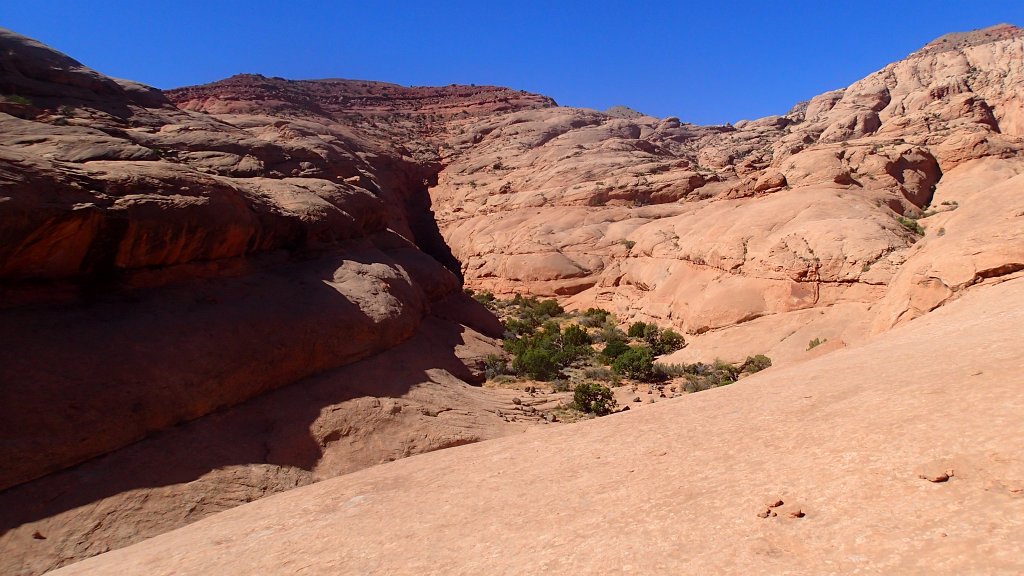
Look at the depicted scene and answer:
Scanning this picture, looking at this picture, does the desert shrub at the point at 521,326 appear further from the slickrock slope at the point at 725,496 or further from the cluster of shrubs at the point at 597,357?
the slickrock slope at the point at 725,496

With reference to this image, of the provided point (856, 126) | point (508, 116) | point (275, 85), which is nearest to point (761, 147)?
point (856, 126)

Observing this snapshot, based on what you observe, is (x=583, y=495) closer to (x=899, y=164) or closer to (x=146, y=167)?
(x=146, y=167)

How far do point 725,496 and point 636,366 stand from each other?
13785 millimetres

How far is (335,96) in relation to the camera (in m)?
80.9

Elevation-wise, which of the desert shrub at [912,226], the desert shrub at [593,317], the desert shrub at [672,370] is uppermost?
the desert shrub at [912,226]

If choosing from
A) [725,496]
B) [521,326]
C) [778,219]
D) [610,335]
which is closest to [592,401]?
[610,335]

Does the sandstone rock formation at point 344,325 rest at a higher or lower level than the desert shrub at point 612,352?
higher

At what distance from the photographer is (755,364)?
54.2 ft

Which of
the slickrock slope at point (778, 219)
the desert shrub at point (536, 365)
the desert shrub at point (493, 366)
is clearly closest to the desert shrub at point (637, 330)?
the slickrock slope at point (778, 219)

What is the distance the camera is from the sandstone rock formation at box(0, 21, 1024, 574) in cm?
551

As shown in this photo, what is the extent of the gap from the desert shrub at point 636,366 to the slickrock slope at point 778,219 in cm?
238

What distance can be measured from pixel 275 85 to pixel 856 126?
2922 inches

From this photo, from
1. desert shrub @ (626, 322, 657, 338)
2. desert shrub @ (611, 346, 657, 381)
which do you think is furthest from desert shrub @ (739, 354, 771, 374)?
desert shrub @ (626, 322, 657, 338)

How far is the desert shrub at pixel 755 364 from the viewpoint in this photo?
16.4 meters
